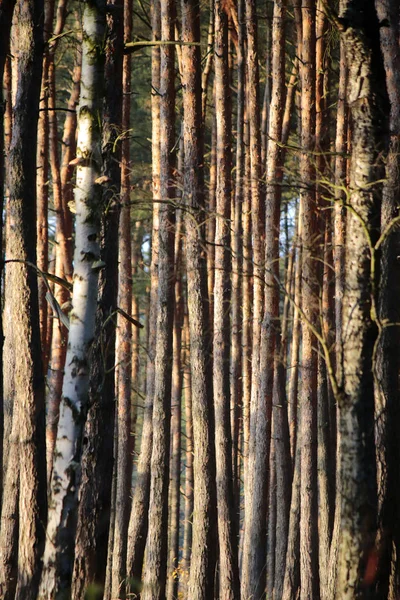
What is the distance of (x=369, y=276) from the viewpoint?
7.08m

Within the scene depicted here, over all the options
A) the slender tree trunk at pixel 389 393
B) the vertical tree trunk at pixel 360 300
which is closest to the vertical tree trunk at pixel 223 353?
the slender tree trunk at pixel 389 393

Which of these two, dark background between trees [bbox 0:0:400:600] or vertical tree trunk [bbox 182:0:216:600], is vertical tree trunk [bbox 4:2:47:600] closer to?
dark background between trees [bbox 0:0:400:600]

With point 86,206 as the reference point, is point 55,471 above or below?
below

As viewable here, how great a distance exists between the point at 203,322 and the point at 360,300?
183 inches

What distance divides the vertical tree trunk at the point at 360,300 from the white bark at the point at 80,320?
2332 mm

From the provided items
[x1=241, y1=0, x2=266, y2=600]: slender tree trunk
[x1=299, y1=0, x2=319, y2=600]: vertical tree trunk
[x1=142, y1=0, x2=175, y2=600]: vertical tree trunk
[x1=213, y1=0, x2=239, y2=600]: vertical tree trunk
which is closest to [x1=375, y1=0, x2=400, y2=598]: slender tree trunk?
[x1=213, y1=0, x2=239, y2=600]: vertical tree trunk

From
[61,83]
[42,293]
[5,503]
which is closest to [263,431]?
[5,503]

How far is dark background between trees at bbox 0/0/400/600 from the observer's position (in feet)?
23.5

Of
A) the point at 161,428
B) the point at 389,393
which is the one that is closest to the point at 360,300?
the point at 389,393

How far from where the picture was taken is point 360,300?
704 cm

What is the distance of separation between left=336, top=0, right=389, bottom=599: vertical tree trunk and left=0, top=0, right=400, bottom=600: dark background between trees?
0.02 m

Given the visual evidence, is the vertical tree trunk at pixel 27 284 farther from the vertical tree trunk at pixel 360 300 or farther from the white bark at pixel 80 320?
the vertical tree trunk at pixel 360 300

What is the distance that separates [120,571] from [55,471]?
26.4 ft

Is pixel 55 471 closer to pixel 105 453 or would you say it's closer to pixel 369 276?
pixel 105 453
